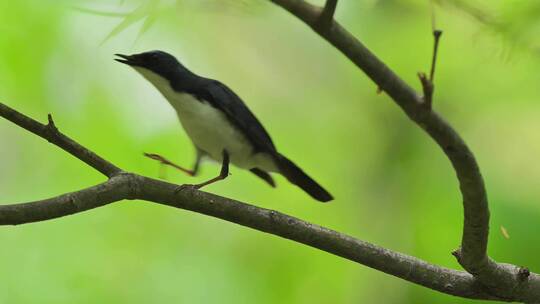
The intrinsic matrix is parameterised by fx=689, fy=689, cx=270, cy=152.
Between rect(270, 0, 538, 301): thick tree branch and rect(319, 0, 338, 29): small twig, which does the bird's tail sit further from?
rect(319, 0, 338, 29): small twig

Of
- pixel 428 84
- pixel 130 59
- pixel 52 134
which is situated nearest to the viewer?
pixel 428 84

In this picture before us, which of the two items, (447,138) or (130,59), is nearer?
(447,138)

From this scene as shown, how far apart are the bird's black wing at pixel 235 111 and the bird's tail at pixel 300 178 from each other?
0.08 ft

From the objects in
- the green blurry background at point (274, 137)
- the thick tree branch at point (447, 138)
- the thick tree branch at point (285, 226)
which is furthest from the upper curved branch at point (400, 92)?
the green blurry background at point (274, 137)

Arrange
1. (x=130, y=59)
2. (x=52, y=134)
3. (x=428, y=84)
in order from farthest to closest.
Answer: (x=130, y=59)
(x=52, y=134)
(x=428, y=84)

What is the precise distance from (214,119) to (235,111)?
0.04 meters

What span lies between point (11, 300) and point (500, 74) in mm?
1174

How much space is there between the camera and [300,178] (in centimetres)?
117

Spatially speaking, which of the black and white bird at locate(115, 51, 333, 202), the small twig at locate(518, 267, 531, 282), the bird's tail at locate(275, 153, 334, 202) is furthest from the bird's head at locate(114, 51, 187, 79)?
the small twig at locate(518, 267, 531, 282)

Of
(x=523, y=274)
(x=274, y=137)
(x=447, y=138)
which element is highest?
(x=274, y=137)

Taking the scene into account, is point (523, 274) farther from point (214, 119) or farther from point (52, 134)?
point (52, 134)

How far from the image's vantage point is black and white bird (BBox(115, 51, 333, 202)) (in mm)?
1112

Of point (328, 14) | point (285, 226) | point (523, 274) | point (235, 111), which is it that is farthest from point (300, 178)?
point (328, 14)

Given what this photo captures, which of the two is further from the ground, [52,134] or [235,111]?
[235,111]
